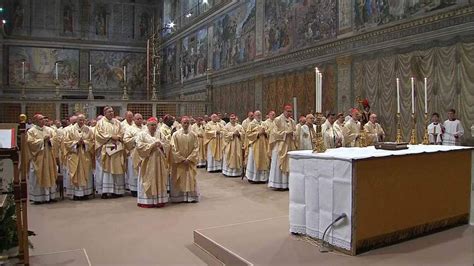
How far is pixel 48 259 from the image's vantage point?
18.5 feet

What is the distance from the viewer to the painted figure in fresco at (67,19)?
32.3m

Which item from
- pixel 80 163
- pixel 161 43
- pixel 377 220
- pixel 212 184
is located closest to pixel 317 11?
pixel 212 184

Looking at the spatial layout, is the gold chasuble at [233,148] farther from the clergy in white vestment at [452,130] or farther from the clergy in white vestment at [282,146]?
the clergy in white vestment at [452,130]

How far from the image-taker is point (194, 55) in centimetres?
2778

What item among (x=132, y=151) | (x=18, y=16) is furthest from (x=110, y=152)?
(x=18, y=16)

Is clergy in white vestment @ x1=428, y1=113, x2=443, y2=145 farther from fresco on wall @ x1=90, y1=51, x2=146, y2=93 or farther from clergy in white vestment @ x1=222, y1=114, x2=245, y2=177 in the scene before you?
fresco on wall @ x1=90, y1=51, x2=146, y2=93

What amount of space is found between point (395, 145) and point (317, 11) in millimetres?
11032

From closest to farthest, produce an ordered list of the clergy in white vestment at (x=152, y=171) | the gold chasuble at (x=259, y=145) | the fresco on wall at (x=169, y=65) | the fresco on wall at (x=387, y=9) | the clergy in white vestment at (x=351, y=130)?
the clergy in white vestment at (x=152, y=171) < the clergy in white vestment at (x=351, y=130) < the fresco on wall at (x=387, y=9) < the gold chasuble at (x=259, y=145) < the fresco on wall at (x=169, y=65)

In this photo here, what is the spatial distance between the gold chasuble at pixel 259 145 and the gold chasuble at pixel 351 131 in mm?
2358

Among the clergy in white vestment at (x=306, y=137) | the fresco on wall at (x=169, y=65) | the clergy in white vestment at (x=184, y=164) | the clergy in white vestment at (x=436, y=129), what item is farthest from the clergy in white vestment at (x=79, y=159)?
the fresco on wall at (x=169, y=65)

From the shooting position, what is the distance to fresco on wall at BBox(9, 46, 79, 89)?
30812mm

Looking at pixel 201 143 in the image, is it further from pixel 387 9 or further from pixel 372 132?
pixel 387 9

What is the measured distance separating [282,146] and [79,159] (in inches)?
196

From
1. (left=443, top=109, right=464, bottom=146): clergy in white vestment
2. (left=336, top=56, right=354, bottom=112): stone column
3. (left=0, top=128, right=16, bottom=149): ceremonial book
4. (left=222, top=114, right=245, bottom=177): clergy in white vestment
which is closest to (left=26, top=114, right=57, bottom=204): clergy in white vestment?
(left=0, top=128, right=16, bottom=149): ceremonial book
